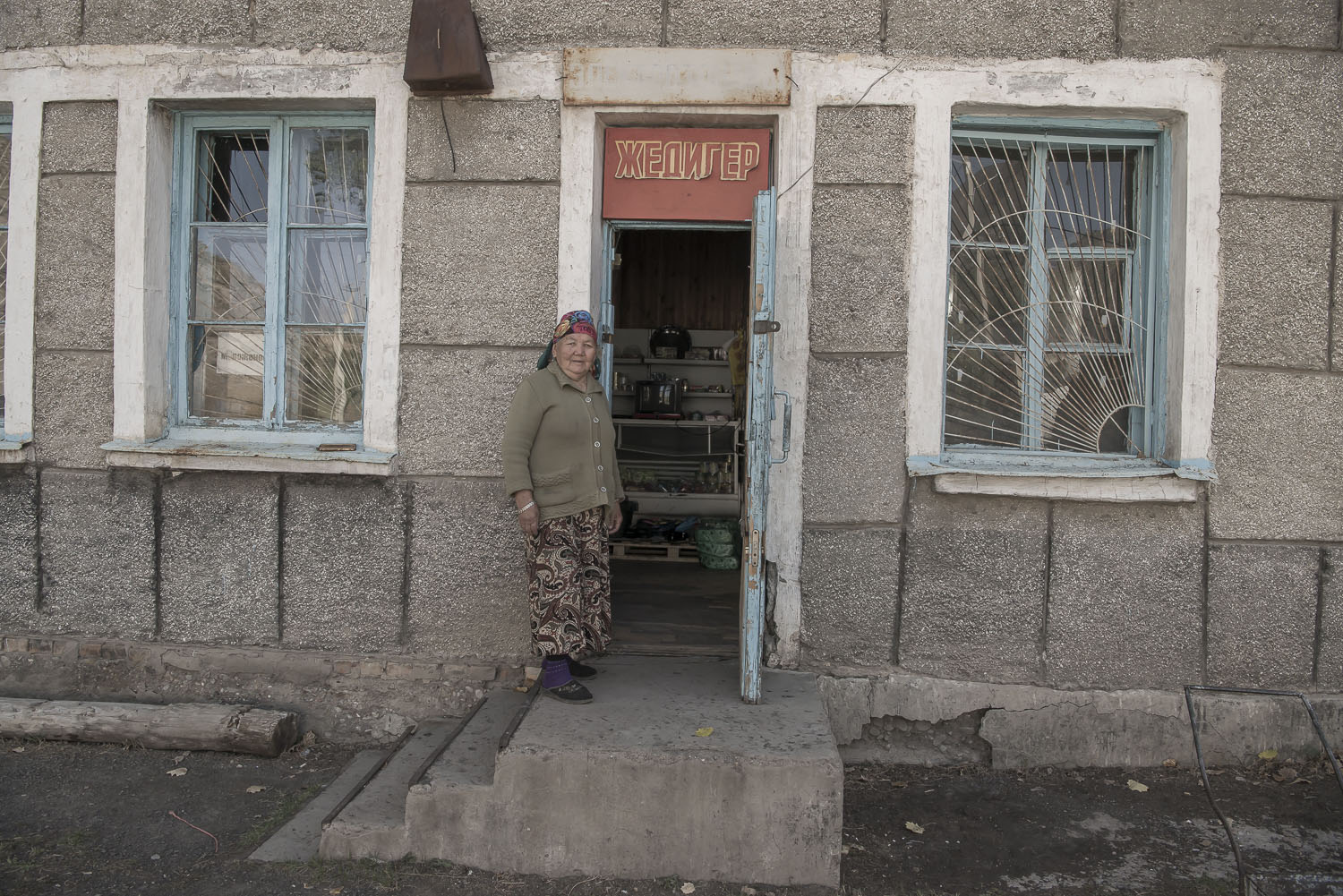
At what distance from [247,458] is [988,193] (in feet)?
12.4

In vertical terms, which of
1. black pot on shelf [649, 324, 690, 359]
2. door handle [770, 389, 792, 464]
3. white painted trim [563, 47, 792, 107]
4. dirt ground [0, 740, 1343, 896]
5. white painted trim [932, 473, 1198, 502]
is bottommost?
dirt ground [0, 740, 1343, 896]

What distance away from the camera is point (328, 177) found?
4383 millimetres

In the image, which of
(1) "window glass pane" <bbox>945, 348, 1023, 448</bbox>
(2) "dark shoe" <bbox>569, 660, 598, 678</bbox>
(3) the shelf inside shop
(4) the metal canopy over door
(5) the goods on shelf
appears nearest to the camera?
Result: (4) the metal canopy over door

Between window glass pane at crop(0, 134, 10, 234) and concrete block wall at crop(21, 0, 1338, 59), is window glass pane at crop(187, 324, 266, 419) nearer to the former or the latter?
window glass pane at crop(0, 134, 10, 234)

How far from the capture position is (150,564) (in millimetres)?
4273

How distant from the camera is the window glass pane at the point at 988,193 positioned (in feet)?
13.6

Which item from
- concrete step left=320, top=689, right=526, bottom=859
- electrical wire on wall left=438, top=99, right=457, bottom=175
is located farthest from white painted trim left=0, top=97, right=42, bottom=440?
concrete step left=320, top=689, right=526, bottom=859

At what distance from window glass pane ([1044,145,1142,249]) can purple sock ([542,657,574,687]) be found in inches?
119

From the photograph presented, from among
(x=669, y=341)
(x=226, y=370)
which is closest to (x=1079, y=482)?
(x=226, y=370)

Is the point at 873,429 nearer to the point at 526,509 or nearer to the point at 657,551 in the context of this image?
the point at 526,509

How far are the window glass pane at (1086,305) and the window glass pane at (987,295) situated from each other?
16 centimetres

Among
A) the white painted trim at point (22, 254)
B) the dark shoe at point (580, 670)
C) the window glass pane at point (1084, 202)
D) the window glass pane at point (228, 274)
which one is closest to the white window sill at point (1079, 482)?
the window glass pane at point (1084, 202)

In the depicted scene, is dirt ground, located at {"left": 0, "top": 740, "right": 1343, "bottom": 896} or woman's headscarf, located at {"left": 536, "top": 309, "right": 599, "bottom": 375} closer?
dirt ground, located at {"left": 0, "top": 740, "right": 1343, "bottom": 896}

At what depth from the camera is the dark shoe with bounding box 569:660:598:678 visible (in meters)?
3.81
